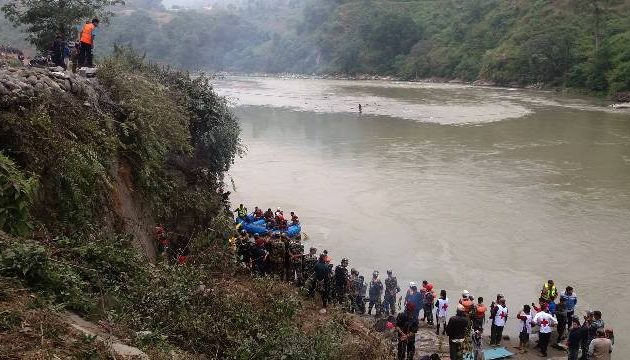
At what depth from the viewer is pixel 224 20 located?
6471 inches

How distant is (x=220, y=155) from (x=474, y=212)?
898cm

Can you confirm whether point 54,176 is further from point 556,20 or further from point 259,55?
point 259,55

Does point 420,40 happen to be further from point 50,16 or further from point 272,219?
point 272,219

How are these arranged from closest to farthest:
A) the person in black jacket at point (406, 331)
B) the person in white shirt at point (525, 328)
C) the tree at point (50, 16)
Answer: the person in black jacket at point (406, 331), the person in white shirt at point (525, 328), the tree at point (50, 16)

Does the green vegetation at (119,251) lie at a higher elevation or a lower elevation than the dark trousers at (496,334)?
higher

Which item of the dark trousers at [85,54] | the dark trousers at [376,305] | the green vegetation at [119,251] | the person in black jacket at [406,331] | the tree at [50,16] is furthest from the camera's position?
the tree at [50,16]

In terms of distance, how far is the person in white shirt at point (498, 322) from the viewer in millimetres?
10422

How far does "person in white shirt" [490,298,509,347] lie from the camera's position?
1042 centimetres

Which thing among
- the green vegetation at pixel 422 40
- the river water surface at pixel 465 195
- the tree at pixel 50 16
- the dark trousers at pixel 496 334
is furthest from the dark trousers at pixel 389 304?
the green vegetation at pixel 422 40

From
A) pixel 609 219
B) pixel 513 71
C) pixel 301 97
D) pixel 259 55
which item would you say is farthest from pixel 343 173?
pixel 259 55

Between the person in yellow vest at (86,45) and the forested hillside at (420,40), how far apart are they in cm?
5403

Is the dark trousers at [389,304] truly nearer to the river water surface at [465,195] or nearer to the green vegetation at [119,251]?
the river water surface at [465,195]

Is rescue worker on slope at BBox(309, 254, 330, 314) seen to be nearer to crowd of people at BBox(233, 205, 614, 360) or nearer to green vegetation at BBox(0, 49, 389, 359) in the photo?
crowd of people at BBox(233, 205, 614, 360)

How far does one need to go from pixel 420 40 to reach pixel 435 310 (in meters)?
93.6
